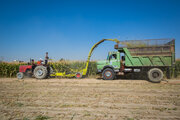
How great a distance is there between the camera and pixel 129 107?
3326 mm

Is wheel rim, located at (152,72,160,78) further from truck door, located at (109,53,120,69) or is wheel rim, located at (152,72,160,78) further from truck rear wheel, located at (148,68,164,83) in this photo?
truck door, located at (109,53,120,69)

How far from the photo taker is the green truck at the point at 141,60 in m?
8.14

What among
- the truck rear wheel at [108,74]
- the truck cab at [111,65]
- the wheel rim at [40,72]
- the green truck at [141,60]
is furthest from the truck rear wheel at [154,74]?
the wheel rim at [40,72]

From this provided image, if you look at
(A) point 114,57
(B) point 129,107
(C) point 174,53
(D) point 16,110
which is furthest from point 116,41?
(D) point 16,110

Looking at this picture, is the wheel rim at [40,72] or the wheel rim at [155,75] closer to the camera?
the wheel rim at [155,75]

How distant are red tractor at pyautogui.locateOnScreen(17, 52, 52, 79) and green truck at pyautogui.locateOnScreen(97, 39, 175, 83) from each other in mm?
5103

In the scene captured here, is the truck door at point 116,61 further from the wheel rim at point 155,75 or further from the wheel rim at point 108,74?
the wheel rim at point 155,75

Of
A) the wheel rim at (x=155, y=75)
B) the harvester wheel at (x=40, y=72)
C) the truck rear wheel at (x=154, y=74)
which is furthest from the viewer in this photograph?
the harvester wheel at (x=40, y=72)

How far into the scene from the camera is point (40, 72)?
9.99m

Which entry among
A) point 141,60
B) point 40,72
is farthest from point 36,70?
point 141,60

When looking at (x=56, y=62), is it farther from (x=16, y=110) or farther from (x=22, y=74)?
(x=16, y=110)

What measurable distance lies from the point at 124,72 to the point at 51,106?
739 centimetres

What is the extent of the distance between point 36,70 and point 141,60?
932cm

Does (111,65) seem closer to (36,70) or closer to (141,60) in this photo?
(141,60)
